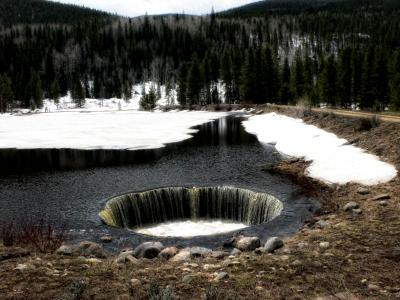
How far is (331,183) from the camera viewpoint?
24656 mm

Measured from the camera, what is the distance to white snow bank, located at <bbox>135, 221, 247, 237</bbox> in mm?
21438

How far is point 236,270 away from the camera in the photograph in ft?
36.4

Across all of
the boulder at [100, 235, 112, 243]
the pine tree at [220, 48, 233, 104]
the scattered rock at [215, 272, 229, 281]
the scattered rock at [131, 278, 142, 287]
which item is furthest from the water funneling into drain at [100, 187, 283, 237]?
the pine tree at [220, 48, 233, 104]

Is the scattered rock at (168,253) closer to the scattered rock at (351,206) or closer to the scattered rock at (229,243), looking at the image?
the scattered rock at (229,243)

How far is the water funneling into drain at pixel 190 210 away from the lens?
22156 millimetres

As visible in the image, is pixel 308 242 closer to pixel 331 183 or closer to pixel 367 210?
pixel 367 210

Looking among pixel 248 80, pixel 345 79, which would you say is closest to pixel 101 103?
pixel 248 80

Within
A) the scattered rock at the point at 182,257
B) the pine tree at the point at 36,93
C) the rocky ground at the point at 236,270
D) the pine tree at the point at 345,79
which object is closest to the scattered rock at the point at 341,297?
the rocky ground at the point at 236,270

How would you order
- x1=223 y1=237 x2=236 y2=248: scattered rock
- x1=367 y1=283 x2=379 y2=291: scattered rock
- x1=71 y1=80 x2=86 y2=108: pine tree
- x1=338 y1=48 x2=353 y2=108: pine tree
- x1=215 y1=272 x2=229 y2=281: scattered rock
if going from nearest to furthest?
1. x1=367 y1=283 x2=379 y2=291: scattered rock
2. x1=215 y1=272 x2=229 y2=281: scattered rock
3. x1=223 y1=237 x2=236 y2=248: scattered rock
4. x1=338 y1=48 x2=353 y2=108: pine tree
5. x1=71 y1=80 x2=86 y2=108: pine tree

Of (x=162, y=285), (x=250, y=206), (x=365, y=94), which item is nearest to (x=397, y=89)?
(x=365, y=94)

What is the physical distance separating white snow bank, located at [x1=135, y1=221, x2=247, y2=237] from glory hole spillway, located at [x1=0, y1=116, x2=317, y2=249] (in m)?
0.21

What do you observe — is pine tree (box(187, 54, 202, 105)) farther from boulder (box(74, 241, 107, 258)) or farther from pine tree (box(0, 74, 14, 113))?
boulder (box(74, 241, 107, 258))

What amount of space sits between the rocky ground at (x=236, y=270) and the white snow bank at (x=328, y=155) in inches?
289

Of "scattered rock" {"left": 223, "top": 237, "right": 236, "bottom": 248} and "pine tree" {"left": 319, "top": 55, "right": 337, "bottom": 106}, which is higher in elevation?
"pine tree" {"left": 319, "top": 55, "right": 337, "bottom": 106}
